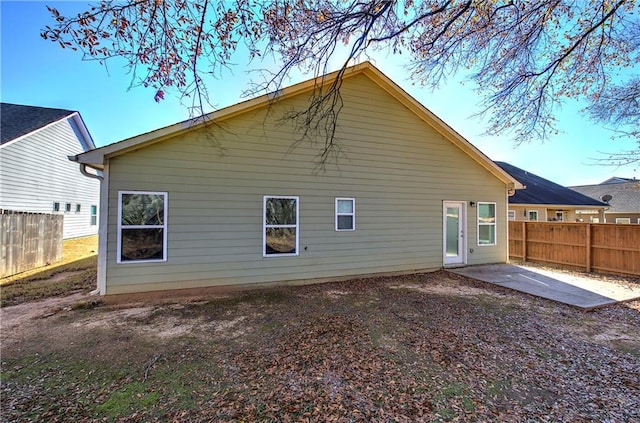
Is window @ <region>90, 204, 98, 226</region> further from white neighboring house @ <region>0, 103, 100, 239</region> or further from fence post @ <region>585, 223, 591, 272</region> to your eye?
fence post @ <region>585, 223, 591, 272</region>

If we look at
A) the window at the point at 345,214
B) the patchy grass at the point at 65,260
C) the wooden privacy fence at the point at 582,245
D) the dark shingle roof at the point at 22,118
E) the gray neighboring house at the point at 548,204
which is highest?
the dark shingle roof at the point at 22,118

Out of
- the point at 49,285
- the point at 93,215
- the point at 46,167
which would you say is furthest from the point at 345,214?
the point at 93,215

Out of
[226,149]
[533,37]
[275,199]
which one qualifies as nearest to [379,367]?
[275,199]

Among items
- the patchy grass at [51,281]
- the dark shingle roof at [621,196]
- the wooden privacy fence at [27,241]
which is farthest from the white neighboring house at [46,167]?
the dark shingle roof at [621,196]

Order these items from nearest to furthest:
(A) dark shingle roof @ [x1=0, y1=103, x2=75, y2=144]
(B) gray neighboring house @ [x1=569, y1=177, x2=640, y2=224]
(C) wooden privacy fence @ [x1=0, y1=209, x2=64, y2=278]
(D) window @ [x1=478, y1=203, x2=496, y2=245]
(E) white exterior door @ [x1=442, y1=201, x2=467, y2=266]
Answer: (C) wooden privacy fence @ [x1=0, y1=209, x2=64, y2=278] → (E) white exterior door @ [x1=442, y1=201, x2=467, y2=266] → (D) window @ [x1=478, y1=203, x2=496, y2=245] → (A) dark shingle roof @ [x1=0, y1=103, x2=75, y2=144] → (B) gray neighboring house @ [x1=569, y1=177, x2=640, y2=224]

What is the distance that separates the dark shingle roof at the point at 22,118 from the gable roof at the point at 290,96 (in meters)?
9.84

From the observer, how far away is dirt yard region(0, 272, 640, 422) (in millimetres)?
2738

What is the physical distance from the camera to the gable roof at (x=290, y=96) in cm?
572

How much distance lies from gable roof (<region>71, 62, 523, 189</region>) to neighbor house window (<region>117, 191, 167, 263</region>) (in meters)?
0.90

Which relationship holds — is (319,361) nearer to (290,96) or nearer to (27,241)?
(290,96)

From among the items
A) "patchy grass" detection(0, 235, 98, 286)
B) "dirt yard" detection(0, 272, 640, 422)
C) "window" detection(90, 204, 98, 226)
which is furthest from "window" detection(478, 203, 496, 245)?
"window" detection(90, 204, 98, 226)

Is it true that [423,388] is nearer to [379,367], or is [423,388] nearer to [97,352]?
[379,367]

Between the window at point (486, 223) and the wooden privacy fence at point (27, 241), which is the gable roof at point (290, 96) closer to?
the window at point (486, 223)

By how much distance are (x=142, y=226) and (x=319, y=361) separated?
15.6 feet
